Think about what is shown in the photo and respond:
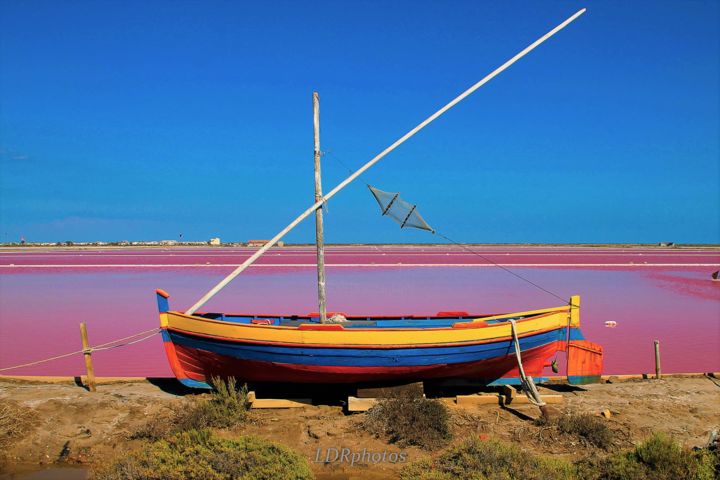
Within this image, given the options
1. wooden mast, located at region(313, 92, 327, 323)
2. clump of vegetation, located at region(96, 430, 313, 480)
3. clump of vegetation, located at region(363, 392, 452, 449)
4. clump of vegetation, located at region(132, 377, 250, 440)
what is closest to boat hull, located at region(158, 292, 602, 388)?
clump of vegetation, located at region(132, 377, 250, 440)

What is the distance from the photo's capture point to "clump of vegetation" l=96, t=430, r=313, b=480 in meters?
5.88

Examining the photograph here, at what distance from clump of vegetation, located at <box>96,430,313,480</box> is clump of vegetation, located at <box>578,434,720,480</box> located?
3791mm

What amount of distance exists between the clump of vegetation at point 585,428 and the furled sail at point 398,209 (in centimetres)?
418

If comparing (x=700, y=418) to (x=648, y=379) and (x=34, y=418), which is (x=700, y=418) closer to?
(x=648, y=379)

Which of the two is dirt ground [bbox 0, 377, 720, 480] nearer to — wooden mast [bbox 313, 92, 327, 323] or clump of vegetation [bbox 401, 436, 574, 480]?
clump of vegetation [bbox 401, 436, 574, 480]

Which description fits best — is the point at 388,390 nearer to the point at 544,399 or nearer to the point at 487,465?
the point at 487,465

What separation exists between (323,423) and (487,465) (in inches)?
110

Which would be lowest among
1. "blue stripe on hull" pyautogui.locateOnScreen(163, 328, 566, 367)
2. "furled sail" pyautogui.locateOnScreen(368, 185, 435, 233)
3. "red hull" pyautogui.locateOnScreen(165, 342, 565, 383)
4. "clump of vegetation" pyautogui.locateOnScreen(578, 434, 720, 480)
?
"clump of vegetation" pyautogui.locateOnScreen(578, 434, 720, 480)

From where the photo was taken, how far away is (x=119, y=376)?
34.2ft

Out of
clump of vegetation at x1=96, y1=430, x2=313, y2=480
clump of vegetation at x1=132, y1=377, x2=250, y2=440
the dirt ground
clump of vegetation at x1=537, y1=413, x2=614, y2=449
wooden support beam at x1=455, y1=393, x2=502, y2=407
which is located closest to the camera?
clump of vegetation at x1=96, y1=430, x2=313, y2=480

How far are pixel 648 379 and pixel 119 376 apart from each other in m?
11.3

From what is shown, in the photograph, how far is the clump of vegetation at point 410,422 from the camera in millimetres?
7162

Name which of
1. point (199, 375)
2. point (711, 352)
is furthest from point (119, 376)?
point (711, 352)

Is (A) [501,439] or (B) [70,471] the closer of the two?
(B) [70,471]
